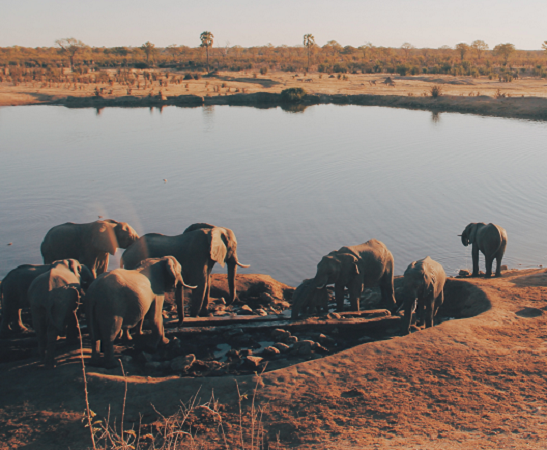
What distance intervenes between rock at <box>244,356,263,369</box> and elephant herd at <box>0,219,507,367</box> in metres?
1.32

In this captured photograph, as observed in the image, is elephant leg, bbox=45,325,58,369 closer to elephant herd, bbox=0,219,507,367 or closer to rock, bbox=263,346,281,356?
elephant herd, bbox=0,219,507,367

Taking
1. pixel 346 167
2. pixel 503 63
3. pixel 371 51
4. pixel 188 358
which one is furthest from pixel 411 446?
pixel 371 51

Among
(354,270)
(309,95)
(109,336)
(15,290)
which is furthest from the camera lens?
(309,95)

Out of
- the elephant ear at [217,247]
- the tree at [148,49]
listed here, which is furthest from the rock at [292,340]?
the tree at [148,49]

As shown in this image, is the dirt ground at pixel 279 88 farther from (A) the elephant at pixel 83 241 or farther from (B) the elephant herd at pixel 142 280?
(B) the elephant herd at pixel 142 280

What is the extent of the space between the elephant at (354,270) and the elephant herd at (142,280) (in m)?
0.02

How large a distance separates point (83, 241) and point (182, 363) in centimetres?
351

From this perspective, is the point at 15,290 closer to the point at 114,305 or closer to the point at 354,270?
the point at 114,305

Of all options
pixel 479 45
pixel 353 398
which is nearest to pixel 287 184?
pixel 353 398

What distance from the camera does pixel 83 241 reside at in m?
9.62

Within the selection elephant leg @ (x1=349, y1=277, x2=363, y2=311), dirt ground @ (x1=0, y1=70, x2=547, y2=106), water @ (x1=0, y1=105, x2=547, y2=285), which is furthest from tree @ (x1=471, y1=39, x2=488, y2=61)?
elephant leg @ (x1=349, y1=277, x2=363, y2=311)

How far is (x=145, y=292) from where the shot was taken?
7.34 m

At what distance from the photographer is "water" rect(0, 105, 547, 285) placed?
15086mm

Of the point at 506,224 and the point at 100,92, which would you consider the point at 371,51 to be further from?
the point at 506,224
